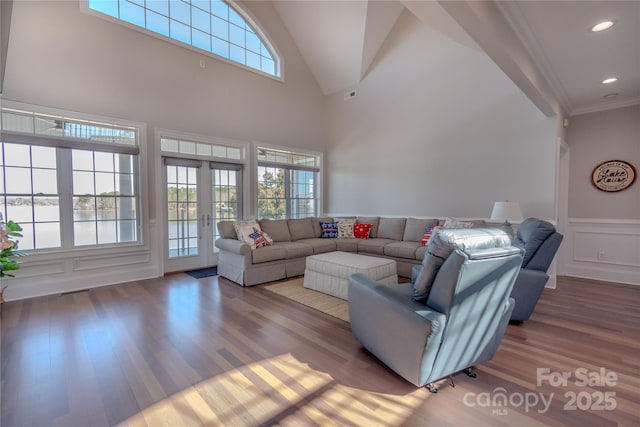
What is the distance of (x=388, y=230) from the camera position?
5387mm

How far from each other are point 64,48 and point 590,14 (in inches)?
223

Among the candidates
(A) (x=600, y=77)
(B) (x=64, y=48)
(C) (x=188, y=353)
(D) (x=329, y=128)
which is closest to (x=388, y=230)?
(D) (x=329, y=128)

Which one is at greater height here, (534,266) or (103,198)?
(103,198)

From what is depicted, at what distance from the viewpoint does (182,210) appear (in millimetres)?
4969

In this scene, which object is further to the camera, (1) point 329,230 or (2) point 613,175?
(1) point 329,230

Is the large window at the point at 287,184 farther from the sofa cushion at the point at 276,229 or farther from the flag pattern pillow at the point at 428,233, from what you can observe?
the flag pattern pillow at the point at 428,233

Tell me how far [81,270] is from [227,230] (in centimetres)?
197

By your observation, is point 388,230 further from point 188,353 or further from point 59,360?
point 59,360

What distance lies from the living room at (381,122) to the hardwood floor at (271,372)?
1.55 m

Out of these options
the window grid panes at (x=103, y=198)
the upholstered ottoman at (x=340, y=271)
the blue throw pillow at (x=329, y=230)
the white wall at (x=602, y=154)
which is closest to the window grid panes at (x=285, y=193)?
the blue throw pillow at (x=329, y=230)

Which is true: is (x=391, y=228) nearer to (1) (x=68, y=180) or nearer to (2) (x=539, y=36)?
(2) (x=539, y=36)

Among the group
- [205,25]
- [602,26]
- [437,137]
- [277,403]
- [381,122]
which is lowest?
[277,403]

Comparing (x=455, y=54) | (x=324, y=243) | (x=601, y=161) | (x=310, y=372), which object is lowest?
(x=310, y=372)

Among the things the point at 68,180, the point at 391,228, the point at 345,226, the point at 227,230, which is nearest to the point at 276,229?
the point at 227,230
